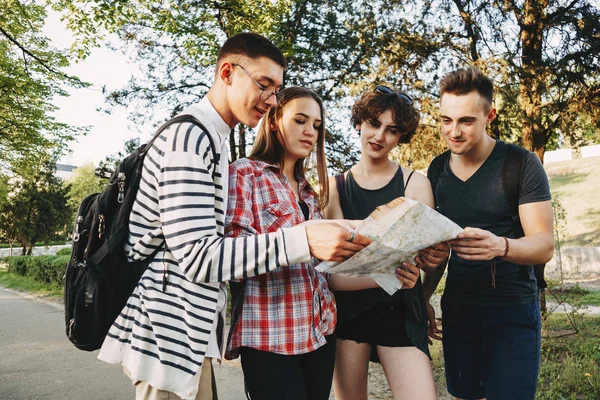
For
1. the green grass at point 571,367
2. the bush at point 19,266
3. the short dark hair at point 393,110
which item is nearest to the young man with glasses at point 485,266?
the short dark hair at point 393,110

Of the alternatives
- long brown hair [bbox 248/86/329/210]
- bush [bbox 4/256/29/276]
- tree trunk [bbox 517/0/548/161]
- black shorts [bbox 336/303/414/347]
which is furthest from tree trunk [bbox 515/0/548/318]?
bush [bbox 4/256/29/276]

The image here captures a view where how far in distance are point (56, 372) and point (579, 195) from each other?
2556 centimetres

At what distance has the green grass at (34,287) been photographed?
1617cm

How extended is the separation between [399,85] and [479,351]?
16.7 ft

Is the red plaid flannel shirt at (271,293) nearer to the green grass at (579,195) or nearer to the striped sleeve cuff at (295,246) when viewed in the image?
the striped sleeve cuff at (295,246)

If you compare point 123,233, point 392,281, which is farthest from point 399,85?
point 123,233

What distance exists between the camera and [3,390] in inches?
221

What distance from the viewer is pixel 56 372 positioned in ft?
21.0

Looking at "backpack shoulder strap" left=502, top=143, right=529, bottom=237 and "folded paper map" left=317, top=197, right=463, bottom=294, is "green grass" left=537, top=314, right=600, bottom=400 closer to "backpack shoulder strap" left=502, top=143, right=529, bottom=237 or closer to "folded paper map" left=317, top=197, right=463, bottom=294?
"backpack shoulder strap" left=502, top=143, right=529, bottom=237

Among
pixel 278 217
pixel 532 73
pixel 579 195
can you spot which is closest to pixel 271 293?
pixel 278 217

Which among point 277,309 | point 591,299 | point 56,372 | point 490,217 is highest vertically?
point 490,217

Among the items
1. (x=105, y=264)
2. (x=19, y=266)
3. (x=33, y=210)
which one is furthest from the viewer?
(x=33, y=210)

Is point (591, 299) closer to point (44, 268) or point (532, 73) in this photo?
point (532, 73)

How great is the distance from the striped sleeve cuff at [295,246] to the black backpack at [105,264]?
45 centimetres
